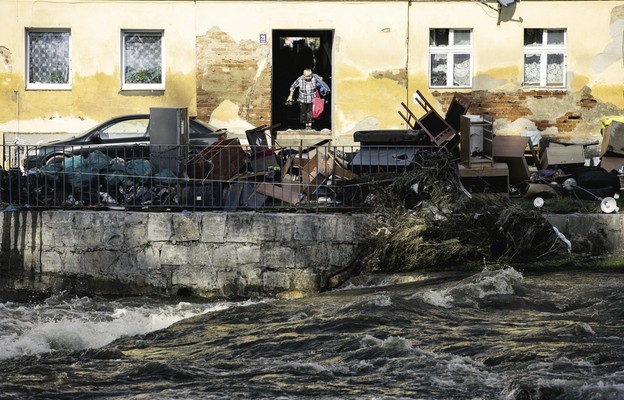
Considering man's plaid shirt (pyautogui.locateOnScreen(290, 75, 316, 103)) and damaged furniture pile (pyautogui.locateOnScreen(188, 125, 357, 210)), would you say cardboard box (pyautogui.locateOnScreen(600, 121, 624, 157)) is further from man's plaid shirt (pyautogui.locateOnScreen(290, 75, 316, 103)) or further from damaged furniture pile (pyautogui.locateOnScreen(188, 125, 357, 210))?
man's plaid shirt (pyautogui.locateOnScreen(290, 75, 316, 103))

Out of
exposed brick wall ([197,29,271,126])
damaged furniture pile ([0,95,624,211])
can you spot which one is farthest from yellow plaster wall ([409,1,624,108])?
damaged furniture pile ([0,95,624,211])

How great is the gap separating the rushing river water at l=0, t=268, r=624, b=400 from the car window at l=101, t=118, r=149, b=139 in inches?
251

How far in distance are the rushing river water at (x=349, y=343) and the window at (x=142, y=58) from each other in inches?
416

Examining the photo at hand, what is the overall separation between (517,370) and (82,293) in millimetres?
7114

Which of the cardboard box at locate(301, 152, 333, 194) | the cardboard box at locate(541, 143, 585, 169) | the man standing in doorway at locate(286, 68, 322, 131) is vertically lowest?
the cardboard box at locate(301, 152, 333, 194)

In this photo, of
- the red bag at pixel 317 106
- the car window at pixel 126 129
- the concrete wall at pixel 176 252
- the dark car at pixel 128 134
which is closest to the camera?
the concrete wall at pixel 176 252

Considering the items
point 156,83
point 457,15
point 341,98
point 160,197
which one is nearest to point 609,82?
point 457,15

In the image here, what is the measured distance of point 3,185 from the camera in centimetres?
1561

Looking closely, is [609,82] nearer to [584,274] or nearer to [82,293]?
[584,274]

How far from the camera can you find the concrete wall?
14.6m

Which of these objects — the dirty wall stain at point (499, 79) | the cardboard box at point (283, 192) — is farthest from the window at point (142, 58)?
the cardboard box at point (283, 192)

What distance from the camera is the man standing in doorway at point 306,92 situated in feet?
80.6

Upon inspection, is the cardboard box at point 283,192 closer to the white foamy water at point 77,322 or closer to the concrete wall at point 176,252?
the concrete wall at point 176,252

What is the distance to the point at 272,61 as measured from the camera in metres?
24.3
